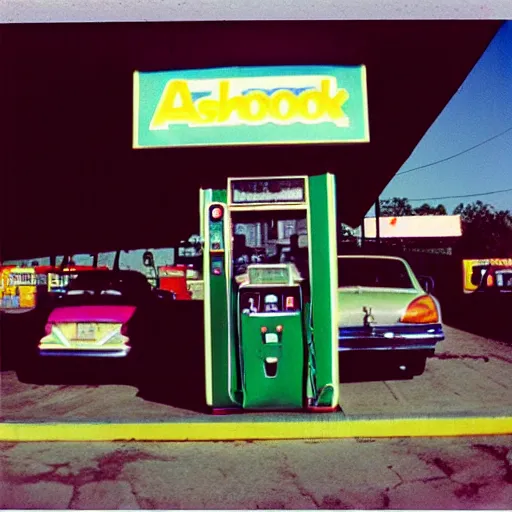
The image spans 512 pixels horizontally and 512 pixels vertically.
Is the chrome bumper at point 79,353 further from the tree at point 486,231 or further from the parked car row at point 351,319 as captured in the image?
the tree at point 486,231

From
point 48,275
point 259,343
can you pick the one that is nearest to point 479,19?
point 259,343

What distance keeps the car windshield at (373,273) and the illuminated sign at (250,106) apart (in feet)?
9.77

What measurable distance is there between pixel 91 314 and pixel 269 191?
10.8 feet

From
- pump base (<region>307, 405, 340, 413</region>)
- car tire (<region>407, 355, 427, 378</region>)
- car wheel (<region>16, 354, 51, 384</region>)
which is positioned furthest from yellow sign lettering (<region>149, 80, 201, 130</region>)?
car tire (<region>407, 355, 427, 378</region>)

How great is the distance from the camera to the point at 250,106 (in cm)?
554

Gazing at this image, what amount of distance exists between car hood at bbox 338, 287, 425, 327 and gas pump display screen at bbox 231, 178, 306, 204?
1.95 m

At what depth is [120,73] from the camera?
22.5ft

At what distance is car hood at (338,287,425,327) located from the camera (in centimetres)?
705

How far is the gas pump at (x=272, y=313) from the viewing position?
5703 mm

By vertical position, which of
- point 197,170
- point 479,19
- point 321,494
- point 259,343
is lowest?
point 321,494

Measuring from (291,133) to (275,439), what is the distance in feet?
9.29

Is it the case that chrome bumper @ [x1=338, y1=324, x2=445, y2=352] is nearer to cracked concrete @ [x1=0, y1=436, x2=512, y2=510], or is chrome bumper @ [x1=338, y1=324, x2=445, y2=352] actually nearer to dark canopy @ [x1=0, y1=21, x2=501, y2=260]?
cracked concrete @ [x1=0, y1=436, x2=512, y2=510]

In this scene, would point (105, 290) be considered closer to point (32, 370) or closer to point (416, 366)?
point (32, 370)

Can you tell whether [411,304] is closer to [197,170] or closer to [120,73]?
[197,170]
